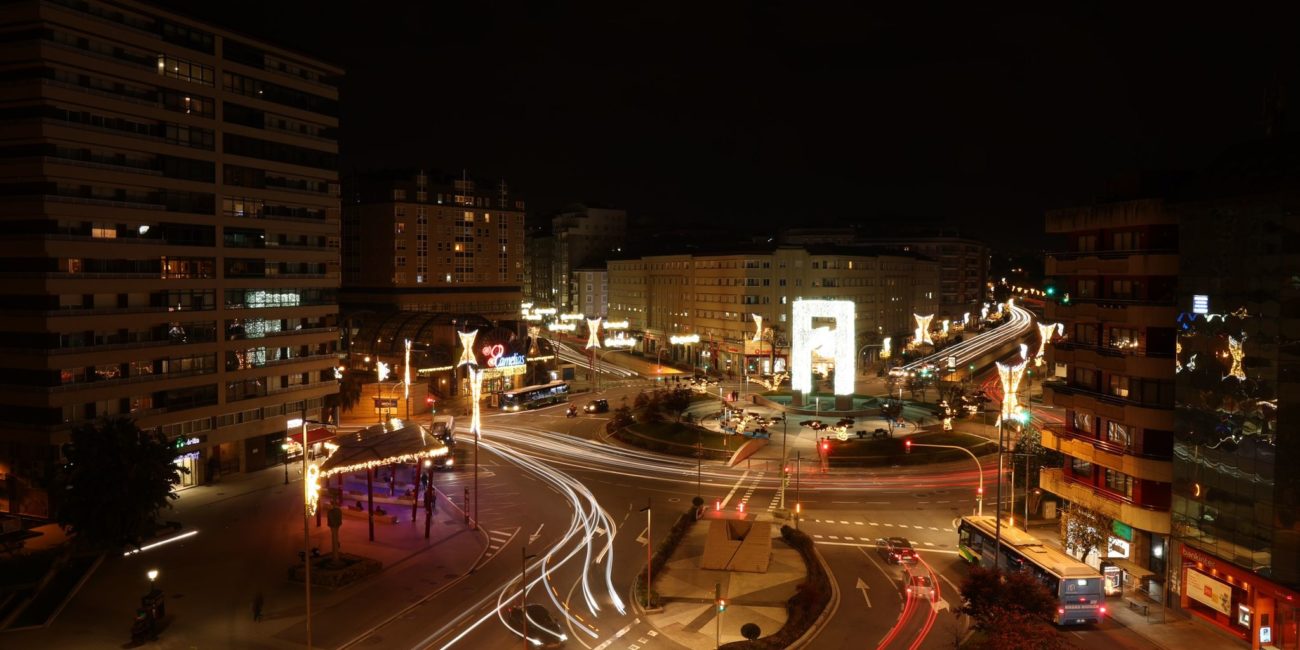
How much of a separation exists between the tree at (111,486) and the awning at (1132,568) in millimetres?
50215

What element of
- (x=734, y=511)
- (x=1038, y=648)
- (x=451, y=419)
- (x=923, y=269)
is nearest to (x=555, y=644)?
(x=1038, y=648)

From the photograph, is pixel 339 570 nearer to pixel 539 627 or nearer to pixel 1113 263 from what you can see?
pixel 539 627

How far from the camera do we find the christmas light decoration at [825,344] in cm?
8081

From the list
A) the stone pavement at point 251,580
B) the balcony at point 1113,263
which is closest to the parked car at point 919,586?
the balcony at point 1113,263

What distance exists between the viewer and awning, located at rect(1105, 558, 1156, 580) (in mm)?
41531

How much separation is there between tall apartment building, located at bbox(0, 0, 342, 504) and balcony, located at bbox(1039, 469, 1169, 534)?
5683cm

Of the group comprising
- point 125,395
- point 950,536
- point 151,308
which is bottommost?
point 950,536

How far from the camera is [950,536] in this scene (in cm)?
5097

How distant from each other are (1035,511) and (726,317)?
272 ft

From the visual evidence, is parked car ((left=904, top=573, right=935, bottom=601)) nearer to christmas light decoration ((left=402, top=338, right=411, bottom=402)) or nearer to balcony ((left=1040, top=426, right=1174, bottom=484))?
balcony ((left=1040, top=426, right=1174, bottom=484))

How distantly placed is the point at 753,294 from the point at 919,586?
295 feet

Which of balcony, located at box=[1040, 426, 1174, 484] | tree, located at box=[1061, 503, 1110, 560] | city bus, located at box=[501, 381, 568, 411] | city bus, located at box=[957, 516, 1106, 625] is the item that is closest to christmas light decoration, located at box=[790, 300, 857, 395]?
balcony, located at box=[1040, 426, 1174, 484]

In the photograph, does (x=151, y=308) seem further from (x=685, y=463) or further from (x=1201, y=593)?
(x=1201, y=593)

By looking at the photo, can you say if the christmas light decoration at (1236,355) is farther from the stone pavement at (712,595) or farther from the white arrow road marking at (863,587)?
the stone pavement at (712,595)
